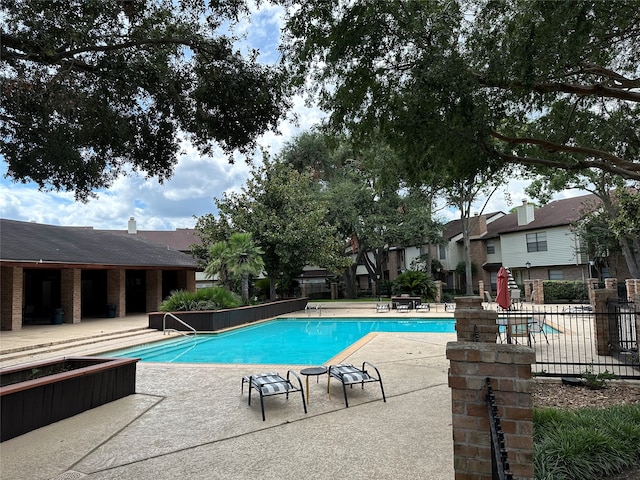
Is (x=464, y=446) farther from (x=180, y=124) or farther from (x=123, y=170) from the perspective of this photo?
(x=123, y=170)

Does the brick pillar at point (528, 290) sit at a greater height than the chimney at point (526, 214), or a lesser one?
lesser

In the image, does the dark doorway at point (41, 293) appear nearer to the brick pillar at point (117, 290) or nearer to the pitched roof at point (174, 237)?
the brick pillar at point (117, 290)

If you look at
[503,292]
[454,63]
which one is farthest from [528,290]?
[454,63]

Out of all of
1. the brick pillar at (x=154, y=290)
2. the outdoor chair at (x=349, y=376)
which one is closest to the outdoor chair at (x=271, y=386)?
the outdoor chair at (x=349, y=376)

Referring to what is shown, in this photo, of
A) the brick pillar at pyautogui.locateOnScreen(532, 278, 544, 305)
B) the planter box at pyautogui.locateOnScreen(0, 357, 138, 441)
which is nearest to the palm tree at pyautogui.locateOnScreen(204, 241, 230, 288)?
the planter box at pyautogui.locateOnScreen(0, 357, 138, 441)

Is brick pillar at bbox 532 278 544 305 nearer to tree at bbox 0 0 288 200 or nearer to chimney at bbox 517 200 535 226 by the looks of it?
chimney at bbox 517 200 535 226

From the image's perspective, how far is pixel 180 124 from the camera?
6.01m

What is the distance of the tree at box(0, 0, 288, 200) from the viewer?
4551 millimetres

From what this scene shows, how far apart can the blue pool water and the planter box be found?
14.7 feet

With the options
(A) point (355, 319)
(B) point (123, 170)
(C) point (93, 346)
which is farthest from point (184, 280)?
(B) point (123, 170)

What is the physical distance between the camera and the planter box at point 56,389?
507cm

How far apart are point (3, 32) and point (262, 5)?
9.59 feet

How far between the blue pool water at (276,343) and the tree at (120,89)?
22.3 feet

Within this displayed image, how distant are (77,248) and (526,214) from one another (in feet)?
103
